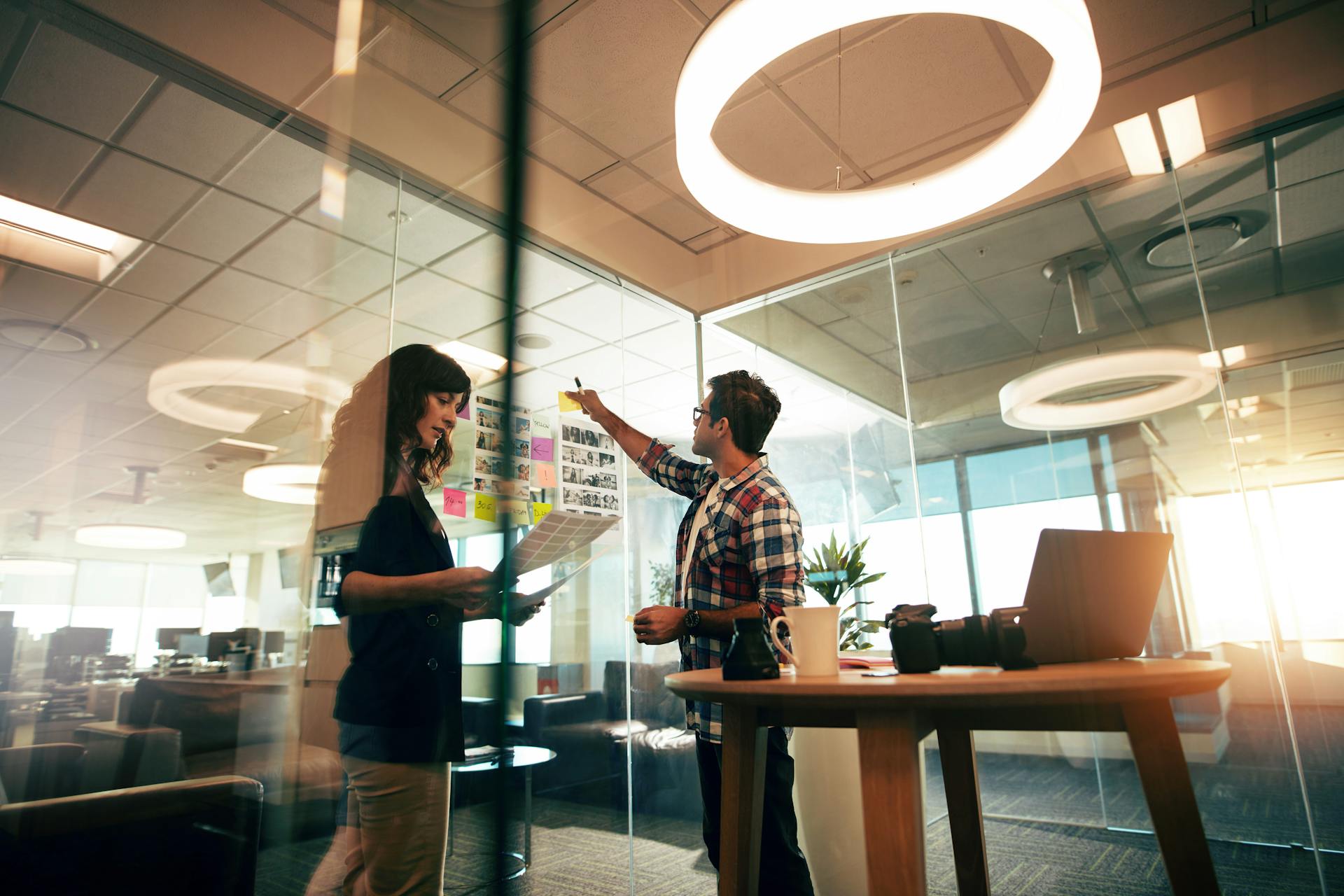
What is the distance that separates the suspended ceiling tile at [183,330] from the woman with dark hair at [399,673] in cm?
65

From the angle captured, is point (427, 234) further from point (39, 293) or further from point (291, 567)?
point (291, 567)

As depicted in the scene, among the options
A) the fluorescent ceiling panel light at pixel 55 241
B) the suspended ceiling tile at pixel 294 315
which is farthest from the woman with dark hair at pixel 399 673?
the fluorescent ceiling panel light at pixel 55 241

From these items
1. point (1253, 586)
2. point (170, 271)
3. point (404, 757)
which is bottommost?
point (404, 757)

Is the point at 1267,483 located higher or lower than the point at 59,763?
higher

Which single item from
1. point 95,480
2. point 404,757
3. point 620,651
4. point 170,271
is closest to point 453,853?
point 404,757

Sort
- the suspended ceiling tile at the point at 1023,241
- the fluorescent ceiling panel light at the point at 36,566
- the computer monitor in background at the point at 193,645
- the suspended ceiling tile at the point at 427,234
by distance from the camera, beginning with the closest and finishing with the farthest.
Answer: the fluorescent ceiling panel light at the point at 36,566, the computer monitor in background at the point at 193,645, the suspended ceiling tile at the point at 427,234, the suspended ceiling tile at the point at 1023,241

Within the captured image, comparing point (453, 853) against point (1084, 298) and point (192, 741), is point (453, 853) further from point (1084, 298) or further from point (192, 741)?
point (1084, 298)

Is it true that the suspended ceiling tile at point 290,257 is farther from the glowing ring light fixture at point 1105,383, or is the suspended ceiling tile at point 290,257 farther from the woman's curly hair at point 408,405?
the glowing ring light fixture at point 1105,383

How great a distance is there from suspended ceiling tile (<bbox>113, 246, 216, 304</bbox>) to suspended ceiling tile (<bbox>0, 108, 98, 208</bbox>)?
7.6 inches

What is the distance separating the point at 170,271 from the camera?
1772mm

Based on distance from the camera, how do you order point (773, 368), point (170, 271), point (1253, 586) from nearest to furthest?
point (170, 271) → point (1253, 586) → point (773, 368)

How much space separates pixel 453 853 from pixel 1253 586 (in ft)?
9.21

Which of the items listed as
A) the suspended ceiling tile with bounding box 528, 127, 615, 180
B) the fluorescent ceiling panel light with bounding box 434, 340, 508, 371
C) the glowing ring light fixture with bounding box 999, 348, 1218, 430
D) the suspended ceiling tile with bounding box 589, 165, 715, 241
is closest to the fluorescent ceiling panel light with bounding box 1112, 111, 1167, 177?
the glowing ring light fixture with bounding box 999, 348, 1218, 430

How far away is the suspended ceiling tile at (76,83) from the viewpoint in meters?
1.74
